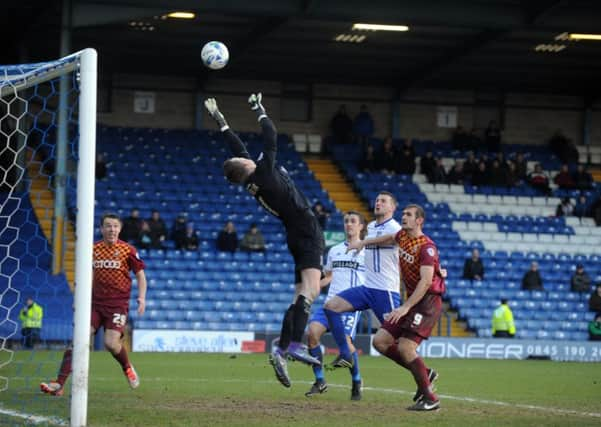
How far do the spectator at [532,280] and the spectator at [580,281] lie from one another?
3.47 ft

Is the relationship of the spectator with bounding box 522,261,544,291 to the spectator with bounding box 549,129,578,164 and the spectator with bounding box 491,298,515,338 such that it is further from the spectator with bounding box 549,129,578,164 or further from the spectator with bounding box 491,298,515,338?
the spectator with bounding box 549,129,578,164

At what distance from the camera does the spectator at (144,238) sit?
100.0ft

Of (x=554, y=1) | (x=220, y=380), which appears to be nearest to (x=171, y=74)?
(x=554, y=1)

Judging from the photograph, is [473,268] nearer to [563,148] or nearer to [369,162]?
[369,162]

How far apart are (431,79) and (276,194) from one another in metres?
28.9

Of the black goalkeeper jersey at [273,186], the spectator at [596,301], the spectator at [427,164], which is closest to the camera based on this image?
the black goalkeeper jersey at [273,186]

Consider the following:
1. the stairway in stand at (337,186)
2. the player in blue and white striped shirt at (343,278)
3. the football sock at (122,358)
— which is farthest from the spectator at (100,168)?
the football sock at (122,358)

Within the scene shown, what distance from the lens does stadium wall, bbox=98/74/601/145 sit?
38.1m

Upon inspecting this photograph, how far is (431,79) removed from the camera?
39094 millimetres

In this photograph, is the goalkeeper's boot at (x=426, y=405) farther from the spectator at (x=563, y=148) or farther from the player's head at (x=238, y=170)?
the spectator at (x=563, y=148)

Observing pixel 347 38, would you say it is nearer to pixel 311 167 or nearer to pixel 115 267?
pixel 311 167

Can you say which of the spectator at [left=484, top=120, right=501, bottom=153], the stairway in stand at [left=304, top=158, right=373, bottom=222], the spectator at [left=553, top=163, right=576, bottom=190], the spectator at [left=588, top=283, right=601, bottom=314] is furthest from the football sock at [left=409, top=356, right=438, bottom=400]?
the spectator at [left=484, top=120, right=501, bottom=153]

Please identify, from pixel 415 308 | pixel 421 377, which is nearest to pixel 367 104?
pixel 415 308

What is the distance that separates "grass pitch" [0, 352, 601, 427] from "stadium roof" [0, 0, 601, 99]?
1120 centimetres
